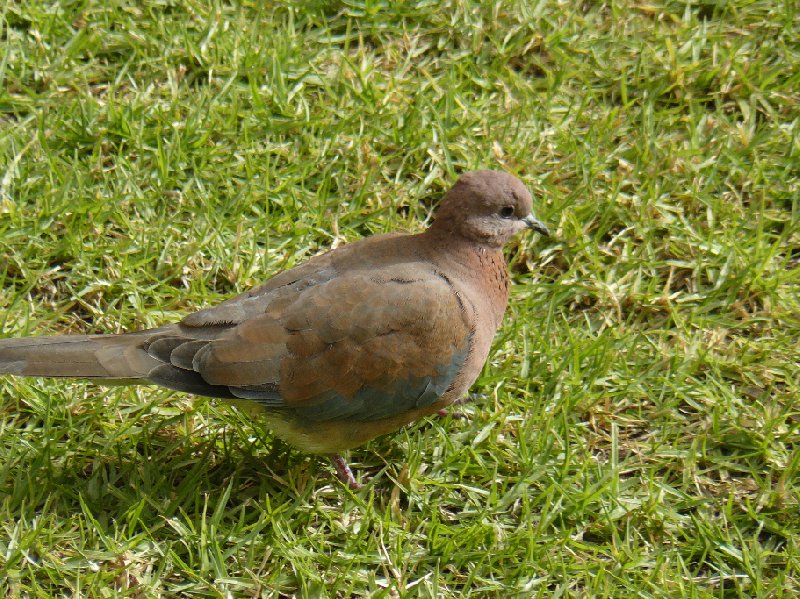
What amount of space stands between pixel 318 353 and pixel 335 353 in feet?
0.20

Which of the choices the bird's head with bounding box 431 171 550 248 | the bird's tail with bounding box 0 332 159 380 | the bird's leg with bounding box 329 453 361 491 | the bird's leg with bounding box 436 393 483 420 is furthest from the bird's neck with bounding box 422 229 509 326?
the bird's tail with bounding box 0 332 159 380

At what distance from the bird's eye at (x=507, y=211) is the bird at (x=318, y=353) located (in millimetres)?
394

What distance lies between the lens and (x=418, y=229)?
16.5 ft

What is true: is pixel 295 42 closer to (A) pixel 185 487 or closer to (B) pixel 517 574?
(A) pixel 185 487

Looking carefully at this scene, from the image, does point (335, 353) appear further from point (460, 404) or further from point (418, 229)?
point (418, 229)

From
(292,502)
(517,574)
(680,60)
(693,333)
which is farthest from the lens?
(680,60)

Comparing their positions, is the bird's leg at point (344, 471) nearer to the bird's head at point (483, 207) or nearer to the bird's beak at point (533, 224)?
the bird's head at point (483, 207)

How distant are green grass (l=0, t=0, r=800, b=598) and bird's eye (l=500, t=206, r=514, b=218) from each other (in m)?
0.59

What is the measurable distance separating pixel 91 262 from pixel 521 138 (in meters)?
2.18

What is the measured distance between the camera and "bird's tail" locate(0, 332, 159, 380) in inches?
145

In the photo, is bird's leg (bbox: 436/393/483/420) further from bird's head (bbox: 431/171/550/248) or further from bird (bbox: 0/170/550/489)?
bird's head (bbox: 431/171/550/248)

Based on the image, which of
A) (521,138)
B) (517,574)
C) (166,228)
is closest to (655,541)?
(517,574)

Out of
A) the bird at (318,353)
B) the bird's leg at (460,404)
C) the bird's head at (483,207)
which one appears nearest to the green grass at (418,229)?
the bird's leg at (460,404)

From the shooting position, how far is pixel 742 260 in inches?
189
